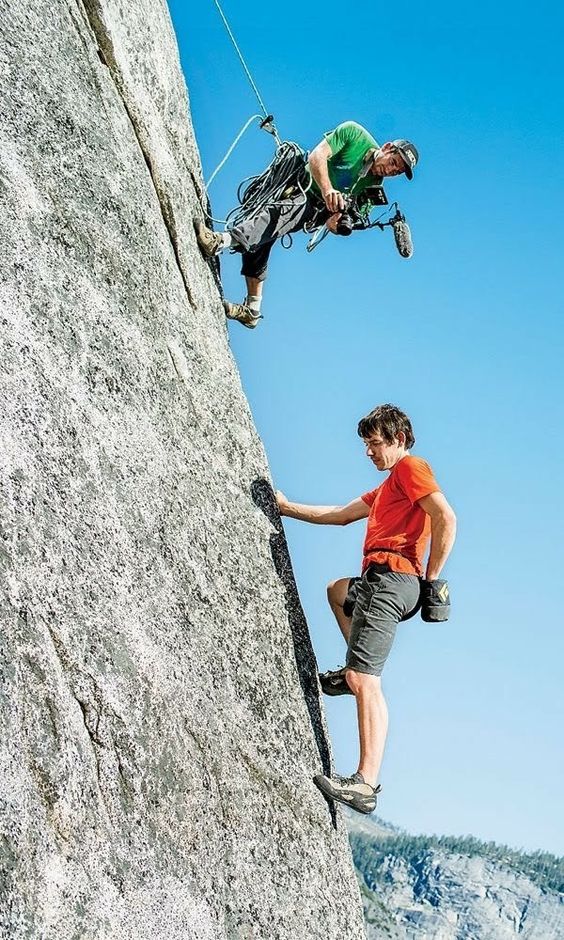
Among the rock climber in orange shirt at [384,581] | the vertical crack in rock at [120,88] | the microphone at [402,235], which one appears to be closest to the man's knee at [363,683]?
the rock climber in orange shirt at [384,581]

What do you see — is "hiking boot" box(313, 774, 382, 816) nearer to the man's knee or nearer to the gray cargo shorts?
the man's knee

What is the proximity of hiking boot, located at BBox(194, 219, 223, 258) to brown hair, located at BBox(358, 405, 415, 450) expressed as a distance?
8.73 ft

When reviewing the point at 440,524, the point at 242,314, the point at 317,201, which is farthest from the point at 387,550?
the point at 317,201

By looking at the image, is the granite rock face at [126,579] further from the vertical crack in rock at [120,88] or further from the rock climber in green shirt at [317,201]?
the rock climber in green shirt at [317,201]

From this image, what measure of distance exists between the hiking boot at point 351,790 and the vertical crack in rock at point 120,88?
4429 millimetres

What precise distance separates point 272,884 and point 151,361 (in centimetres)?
394

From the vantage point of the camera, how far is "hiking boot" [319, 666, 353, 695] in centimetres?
834

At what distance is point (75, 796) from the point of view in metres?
5.19

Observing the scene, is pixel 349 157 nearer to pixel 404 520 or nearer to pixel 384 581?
pixel 404 520

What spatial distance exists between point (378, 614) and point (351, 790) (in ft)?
4.72

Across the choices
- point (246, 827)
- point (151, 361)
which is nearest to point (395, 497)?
point (151, 361)

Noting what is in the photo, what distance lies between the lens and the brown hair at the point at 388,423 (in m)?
8.79

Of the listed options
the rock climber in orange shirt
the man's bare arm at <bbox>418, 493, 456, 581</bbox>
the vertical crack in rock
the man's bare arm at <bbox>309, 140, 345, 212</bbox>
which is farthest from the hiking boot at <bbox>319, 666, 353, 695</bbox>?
the man's bare arm at <bbox>309, 140, 345, 212</bbox>

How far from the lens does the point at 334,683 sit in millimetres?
8375
